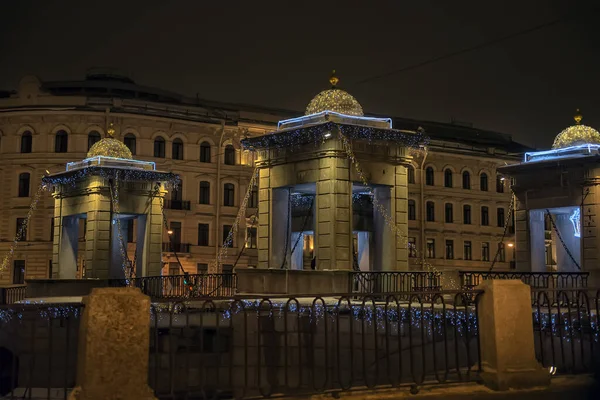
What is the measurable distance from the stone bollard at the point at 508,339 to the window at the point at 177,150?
45.1 metres

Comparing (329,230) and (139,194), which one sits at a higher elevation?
(139,194)

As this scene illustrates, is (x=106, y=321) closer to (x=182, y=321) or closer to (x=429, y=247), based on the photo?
(x=182, y=321)

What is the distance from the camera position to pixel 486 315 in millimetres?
11258

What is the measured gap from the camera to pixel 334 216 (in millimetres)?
22406

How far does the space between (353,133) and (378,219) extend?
325cm

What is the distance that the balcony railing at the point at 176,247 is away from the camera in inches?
2078

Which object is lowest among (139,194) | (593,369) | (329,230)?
(593,369)

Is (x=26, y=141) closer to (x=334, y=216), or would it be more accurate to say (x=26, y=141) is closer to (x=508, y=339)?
(x=334, y=216)

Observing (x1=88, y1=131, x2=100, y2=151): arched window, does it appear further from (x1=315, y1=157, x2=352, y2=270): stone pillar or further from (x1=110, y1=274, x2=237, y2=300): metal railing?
(x1=315, y1=157, x2=352, y2=270): stone pillar

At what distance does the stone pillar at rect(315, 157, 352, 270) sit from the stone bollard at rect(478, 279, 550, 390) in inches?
436

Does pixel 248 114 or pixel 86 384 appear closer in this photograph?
pixel 86 384

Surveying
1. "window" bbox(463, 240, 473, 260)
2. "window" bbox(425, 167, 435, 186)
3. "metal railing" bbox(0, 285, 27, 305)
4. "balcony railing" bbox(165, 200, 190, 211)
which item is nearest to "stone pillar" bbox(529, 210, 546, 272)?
"metal railing" bbox(0, 285, 27, 305)

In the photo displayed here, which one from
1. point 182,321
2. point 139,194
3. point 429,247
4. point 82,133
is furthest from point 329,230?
point 429,247

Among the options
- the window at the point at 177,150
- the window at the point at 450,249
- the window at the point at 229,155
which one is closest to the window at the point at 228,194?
the window at the point at 229,155
